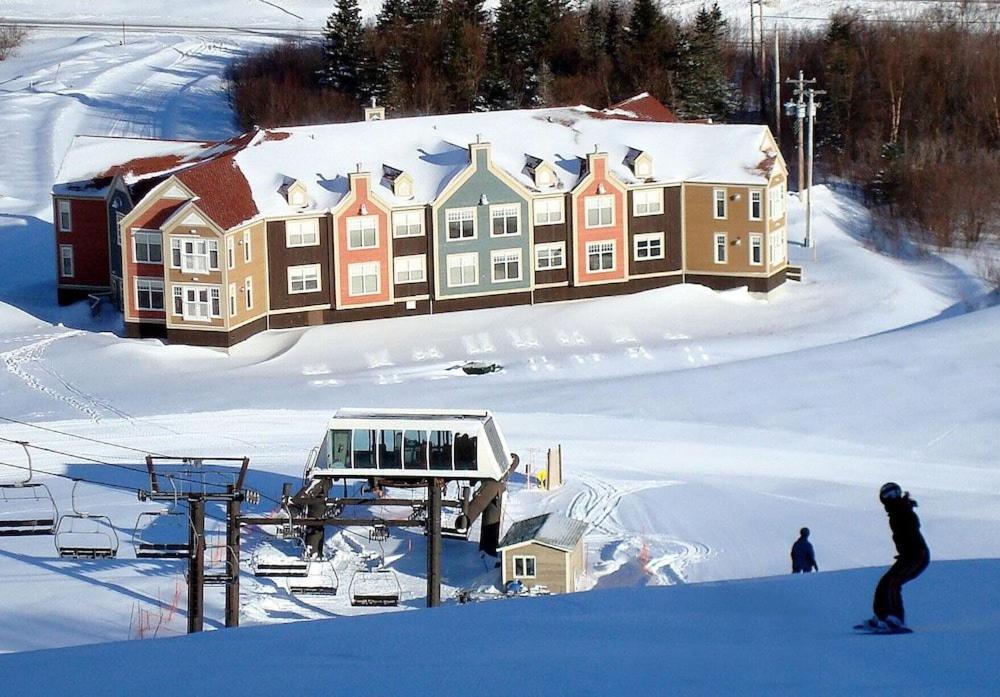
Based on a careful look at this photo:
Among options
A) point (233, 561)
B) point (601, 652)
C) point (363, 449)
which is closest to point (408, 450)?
point (363, 449)

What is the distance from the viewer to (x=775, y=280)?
47.2 metres

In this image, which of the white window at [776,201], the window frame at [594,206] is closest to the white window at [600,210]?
the window frame at [594,206]

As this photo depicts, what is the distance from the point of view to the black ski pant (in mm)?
13391

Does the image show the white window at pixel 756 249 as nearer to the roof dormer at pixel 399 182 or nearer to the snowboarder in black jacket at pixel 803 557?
the roof dormer at pixel 399 182

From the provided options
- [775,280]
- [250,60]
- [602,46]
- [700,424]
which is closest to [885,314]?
[775,280]

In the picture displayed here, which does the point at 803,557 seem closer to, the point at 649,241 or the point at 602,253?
the point at 602,253

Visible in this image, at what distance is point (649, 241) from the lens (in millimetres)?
47594

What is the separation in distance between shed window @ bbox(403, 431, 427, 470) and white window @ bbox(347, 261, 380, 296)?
57.9 feet

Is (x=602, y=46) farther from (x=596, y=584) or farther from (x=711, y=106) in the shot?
(x=596, y=584)

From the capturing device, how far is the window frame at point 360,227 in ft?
147

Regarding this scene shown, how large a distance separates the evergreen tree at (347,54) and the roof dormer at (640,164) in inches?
978

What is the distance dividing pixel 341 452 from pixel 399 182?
60.7 feet

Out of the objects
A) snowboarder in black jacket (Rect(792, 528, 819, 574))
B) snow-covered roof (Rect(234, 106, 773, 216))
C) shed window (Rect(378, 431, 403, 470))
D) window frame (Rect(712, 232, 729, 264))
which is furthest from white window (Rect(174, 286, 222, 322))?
snowboarder in black jacket (Rect(792, 528, 819, 574))

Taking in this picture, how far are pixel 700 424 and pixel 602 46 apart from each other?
4200 centimetres
